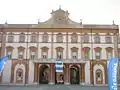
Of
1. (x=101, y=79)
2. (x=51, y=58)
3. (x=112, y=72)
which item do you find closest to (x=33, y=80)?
(x=51, y=58)

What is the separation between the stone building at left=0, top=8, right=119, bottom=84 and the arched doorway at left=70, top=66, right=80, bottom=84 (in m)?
0.43

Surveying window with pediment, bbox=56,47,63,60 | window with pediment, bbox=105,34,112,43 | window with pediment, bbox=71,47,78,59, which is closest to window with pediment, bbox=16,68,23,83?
window with pediment, bbox=56,47,63,60

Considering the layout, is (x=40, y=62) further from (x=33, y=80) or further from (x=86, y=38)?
(x=86, y=38)

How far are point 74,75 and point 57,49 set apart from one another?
7397mm

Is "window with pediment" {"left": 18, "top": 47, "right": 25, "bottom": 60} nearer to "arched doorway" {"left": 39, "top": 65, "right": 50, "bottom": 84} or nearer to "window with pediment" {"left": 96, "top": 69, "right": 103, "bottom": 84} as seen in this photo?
"arched doorway" {"left": 39, "top": 65, "right": 50, "bottom": 84}

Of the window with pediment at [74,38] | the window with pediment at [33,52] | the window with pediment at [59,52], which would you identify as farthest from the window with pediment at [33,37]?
the window with pediment at [74,38]

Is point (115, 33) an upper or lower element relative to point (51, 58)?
upper

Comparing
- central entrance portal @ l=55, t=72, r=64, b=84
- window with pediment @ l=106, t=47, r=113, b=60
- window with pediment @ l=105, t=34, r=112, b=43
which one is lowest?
central entrance portal @ l=55, t=72, r=64, b=84

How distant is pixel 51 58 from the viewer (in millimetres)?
42625

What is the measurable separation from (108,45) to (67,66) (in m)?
8.86

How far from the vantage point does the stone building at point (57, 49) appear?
42.2 metres

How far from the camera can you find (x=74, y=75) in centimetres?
4678

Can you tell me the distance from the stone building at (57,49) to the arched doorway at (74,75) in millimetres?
429

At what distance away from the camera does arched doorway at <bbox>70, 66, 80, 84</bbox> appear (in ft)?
148
